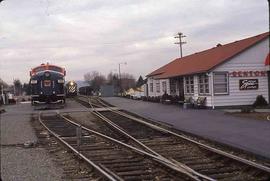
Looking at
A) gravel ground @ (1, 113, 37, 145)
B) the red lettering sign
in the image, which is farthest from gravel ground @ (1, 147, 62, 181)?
the red lettering sign

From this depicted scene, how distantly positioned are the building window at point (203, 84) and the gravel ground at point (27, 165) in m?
18.8

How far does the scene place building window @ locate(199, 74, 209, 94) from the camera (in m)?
32.4

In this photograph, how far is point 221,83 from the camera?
32.2 metres

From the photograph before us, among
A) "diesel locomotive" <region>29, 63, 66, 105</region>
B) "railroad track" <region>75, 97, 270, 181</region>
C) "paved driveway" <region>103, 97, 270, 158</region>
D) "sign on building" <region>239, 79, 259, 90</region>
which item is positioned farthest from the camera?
"diesel locomotive" <region>29, 63, 66, 105</region>

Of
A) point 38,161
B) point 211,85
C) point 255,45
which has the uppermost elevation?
point 255,45

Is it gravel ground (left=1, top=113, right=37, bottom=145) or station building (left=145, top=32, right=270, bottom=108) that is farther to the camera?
station building (left=145, top=32, right=270, bottom=108)

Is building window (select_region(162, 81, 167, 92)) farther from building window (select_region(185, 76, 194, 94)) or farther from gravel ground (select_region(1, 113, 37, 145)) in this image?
gravel ground (select_region(1, 113, 37, 145))

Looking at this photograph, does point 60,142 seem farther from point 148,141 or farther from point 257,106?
point 257,106

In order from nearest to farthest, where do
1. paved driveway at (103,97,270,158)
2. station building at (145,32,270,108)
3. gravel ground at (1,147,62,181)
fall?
gravel ground at (1,147,62,181), paved driveway at (103,97,270,158), station building at (145,32,270,108)

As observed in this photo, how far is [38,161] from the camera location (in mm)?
12703

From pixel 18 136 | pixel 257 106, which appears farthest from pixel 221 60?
pixel 18 136

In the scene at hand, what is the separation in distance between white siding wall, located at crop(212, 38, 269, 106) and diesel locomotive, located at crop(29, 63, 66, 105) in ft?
46.2

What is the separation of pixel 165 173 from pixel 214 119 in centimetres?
1317

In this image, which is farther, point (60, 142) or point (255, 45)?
point (255, 45)
